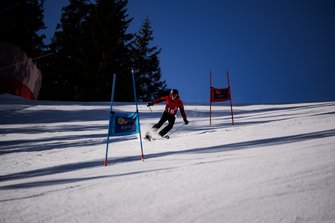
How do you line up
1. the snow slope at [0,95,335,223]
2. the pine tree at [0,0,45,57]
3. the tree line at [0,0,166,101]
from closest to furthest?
the snow slope at [0,95,335,223] < the pine tree at [0,0,45,57] < the tree line at [0,0,166,101]

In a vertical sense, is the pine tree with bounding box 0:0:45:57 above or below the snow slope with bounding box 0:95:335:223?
above

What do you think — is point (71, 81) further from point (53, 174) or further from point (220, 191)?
point (220, 191)

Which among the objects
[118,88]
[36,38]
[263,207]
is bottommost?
[263,207]

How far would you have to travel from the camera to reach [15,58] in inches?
682

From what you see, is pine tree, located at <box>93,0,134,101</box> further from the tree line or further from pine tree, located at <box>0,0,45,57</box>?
pine tree, located at <box>0,0,45,57</box>

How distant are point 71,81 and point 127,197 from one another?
3360cm

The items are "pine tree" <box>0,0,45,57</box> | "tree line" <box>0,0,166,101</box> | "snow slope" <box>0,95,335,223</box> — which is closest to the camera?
"snow slope" <box>0,95,335,223</box>

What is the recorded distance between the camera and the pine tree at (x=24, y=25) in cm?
2334

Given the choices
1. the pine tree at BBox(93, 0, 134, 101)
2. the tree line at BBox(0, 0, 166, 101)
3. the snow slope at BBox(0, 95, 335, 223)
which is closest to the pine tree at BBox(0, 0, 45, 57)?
the tree line at BBox(0, 0, 166, 101)

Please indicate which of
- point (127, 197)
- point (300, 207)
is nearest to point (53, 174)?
point (127, 197)

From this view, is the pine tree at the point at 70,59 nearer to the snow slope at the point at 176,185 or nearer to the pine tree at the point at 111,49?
the pine tree at the point at 111,49

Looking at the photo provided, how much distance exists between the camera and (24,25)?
1109 inches

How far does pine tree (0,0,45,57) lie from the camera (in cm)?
2334

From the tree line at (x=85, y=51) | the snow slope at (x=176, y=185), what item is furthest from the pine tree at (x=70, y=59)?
the snow slope at (x=176, y=185)
